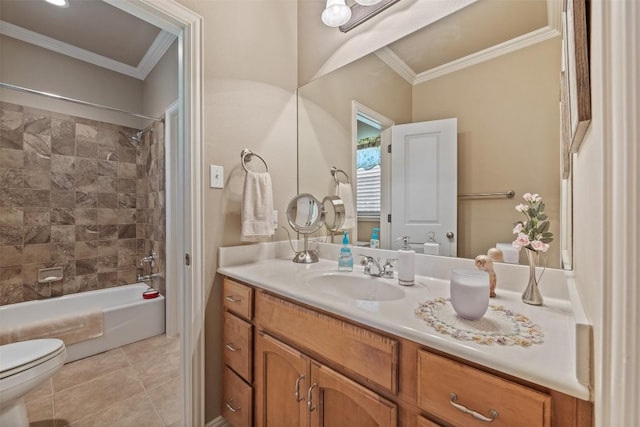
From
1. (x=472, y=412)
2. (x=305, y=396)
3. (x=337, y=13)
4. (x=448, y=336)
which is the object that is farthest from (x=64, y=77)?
(x=472, y=412)

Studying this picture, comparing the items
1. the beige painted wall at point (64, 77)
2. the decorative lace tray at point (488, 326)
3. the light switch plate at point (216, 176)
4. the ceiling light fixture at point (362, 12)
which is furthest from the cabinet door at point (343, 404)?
the beige painted wall at point (64, 77)

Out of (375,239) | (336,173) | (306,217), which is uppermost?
(336,173)

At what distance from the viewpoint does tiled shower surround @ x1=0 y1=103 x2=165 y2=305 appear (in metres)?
2.09

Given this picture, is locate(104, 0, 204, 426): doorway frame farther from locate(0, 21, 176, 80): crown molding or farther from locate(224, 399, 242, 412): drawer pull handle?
locate(0, 21, 176, 80): crown molding

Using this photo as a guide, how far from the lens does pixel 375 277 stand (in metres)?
1.16

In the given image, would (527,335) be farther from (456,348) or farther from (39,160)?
(39,160)

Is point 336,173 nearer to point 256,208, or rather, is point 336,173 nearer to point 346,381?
point 256,208

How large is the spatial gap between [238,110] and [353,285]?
3.53ft

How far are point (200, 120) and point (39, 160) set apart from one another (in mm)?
1956

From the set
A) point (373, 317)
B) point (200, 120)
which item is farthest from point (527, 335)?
point (200, 120)

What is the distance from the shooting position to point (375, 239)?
138 centimetres

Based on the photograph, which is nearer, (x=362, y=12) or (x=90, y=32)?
(x=362, y=12)

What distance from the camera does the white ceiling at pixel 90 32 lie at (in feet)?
6.21

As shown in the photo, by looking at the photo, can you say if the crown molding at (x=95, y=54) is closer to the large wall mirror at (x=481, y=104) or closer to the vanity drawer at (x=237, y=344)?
the large wall mirror at (x=481, y=104)
